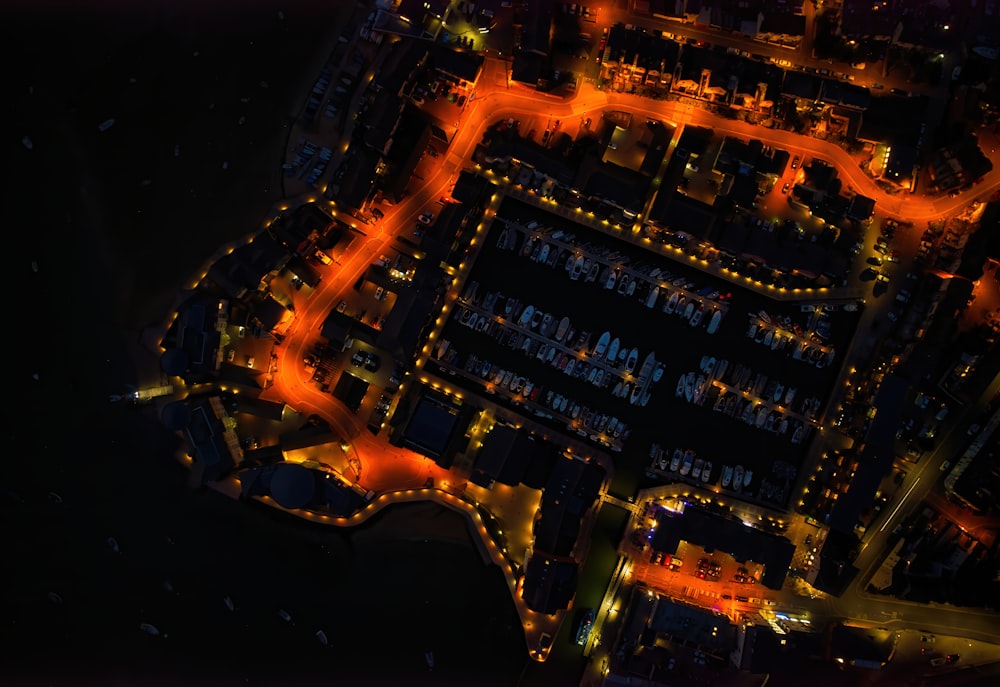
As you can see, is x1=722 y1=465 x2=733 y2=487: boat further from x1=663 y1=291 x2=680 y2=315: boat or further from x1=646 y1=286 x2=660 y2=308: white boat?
x1=646 y1=286 x2=660 y2=308: white boat

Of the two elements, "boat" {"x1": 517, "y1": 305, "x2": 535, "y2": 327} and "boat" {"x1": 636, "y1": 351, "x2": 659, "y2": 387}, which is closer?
"boat" {"x1": 636, "y1": 351, "x2": 659, "y2": 387}

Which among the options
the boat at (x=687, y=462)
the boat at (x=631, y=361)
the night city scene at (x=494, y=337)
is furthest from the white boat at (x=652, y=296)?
the boat at (x=687, y=462)

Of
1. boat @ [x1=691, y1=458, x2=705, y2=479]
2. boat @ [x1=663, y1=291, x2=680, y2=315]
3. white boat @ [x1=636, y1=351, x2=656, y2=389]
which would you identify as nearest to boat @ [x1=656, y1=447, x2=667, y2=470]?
boat @ [x1=691, y1=458, x2=705, y2=479]

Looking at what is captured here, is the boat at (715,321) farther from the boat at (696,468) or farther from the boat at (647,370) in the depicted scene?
the boat at (696,468)

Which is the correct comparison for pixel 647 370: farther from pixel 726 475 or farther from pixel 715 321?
pixel 726 475

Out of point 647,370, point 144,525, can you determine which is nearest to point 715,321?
point 647,370
